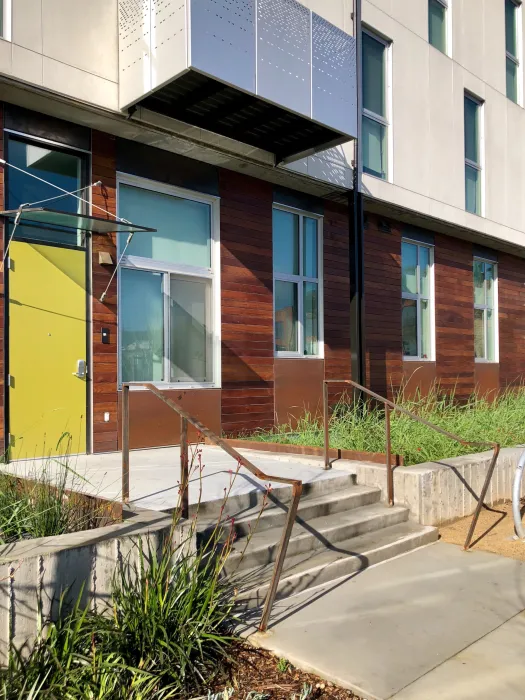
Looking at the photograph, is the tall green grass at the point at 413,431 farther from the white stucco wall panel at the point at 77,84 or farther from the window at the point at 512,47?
Answer: the window at the point at 512,47

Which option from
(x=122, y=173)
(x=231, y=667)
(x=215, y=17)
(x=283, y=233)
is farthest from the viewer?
(x=283, y=233)

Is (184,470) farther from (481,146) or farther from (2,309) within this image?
(481,146)

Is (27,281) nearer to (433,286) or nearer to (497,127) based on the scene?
(433,286)

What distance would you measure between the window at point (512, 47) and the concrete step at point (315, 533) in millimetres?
12345

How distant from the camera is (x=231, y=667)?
337cm

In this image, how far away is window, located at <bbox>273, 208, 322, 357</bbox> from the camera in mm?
9898

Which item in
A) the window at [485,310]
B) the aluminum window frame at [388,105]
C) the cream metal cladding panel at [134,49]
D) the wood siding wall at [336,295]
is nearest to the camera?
the cream metal cladding panel at [134,49]

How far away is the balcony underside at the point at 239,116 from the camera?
7.12m

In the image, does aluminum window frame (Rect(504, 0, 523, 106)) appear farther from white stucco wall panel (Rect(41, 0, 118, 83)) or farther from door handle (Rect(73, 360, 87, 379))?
door handle (Rect(73, 360, 87, 379))

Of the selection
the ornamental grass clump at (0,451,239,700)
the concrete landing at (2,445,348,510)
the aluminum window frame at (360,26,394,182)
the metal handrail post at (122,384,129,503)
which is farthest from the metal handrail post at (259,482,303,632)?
the aluminum window frame at (360,26,394,182)

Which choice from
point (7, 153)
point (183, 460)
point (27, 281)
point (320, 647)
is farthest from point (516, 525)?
point (7, 153)

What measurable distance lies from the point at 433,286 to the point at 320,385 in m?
3.98

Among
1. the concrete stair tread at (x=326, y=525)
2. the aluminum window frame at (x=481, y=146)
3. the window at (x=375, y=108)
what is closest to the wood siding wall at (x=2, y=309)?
the concrete stair tread at (x=326, y=525)

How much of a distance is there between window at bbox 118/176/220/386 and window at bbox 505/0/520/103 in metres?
→ 9.59
